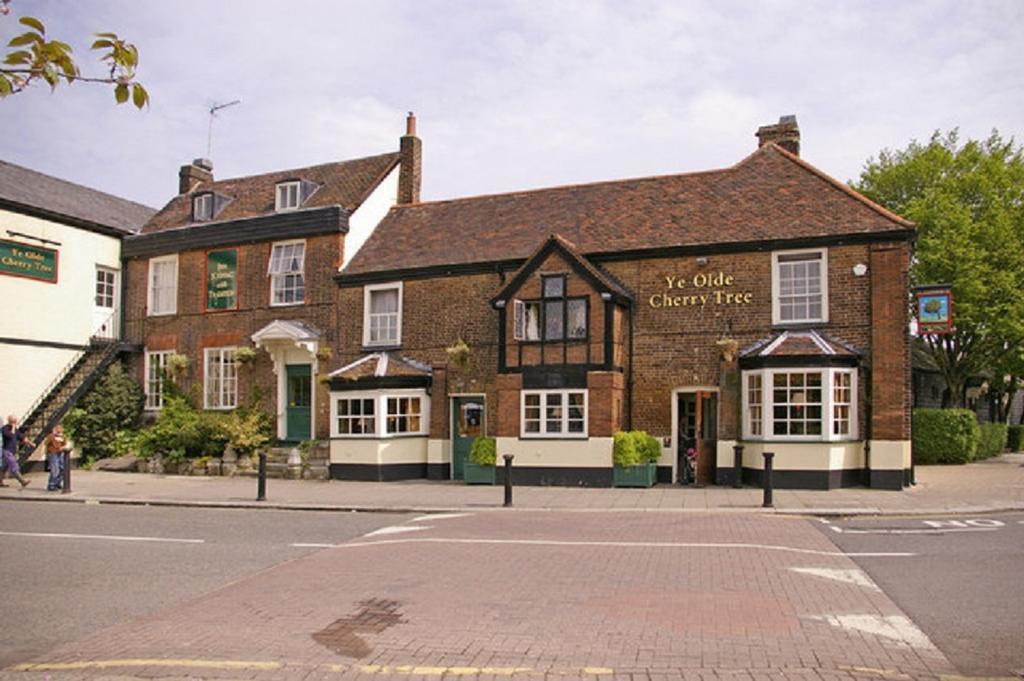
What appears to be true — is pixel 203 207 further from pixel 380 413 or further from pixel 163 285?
pixel 380 413

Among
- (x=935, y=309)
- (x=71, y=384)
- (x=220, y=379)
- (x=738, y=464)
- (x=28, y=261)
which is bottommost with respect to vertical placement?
(x=738, y=464)

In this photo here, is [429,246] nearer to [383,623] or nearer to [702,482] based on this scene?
[702,482]

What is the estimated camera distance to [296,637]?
307 inches

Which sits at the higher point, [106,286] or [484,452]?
[106,286]

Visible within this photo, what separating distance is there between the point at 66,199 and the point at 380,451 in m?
14.3

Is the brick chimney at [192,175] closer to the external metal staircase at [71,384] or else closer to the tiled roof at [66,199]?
the tiled roof at [66,199]

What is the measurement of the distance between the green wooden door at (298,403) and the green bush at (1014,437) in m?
27.9

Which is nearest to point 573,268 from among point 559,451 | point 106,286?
point 559,451

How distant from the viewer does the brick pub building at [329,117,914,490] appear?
2008 centimetres

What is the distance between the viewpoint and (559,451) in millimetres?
21469

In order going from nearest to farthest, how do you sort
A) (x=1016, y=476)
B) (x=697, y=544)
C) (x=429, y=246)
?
1. (x=697, y=544)
2. (x=1016, y=476)
3. (x=429, y=246)

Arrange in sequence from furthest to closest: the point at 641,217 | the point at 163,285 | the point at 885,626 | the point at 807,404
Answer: the point at 163,285
the point at 641,217
the point at 807,404
the point at 885,626

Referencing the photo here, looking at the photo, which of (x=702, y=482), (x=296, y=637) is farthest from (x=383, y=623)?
(x=702, y=482)

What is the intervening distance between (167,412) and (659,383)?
14.7 meters
